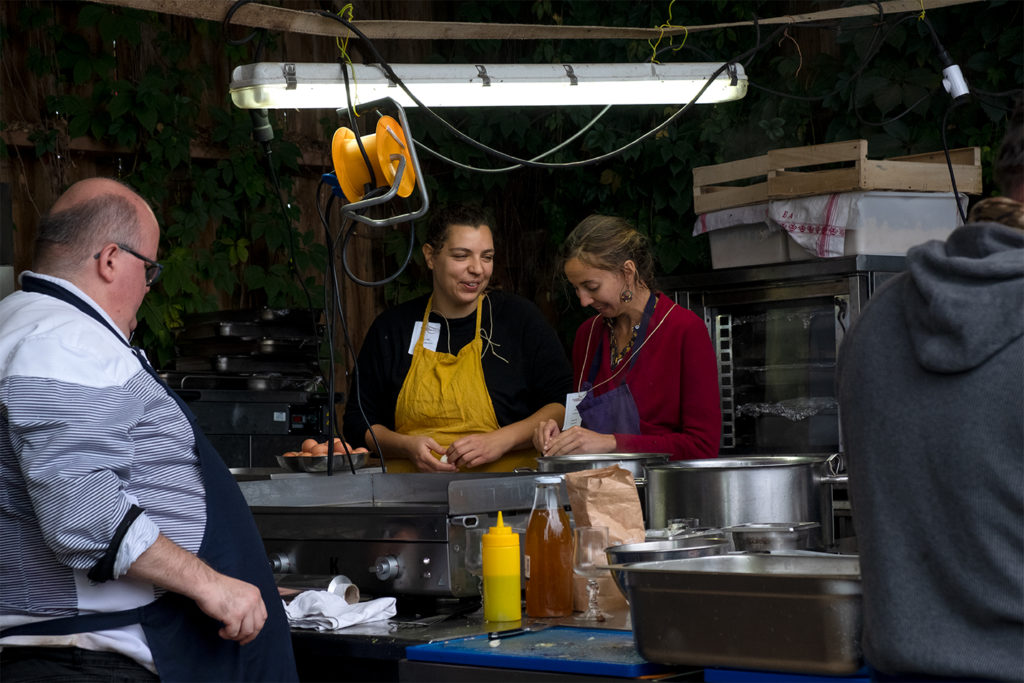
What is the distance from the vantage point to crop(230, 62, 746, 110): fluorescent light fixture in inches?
108

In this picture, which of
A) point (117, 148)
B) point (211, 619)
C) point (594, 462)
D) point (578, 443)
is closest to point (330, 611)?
point (211, 619)

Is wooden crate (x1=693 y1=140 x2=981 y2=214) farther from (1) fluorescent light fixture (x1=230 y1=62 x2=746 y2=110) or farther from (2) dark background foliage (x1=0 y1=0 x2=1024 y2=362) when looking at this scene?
(1) fluorescent light fixture (x1=230 y1=62 x2=746 y2=110)

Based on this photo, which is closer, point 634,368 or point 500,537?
point 500,537

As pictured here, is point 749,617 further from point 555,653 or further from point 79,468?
point 79,468

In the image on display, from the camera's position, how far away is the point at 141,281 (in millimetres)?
2172

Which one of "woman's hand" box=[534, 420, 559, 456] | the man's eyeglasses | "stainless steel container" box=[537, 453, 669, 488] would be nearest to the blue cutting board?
"stainless steel container" box=[537, 453, 669, 488]

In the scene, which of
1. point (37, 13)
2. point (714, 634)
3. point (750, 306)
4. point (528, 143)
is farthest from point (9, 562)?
point (528, 143)

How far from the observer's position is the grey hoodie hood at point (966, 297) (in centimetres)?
139

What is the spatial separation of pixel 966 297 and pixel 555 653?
0.93 meters

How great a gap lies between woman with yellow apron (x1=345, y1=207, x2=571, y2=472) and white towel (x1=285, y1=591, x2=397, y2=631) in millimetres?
1176

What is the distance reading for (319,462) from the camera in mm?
3242

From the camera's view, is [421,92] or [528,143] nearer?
[421,92]

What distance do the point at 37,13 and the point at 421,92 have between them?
3.10 m

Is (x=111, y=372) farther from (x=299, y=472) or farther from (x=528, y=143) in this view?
(x=528, y=143)
